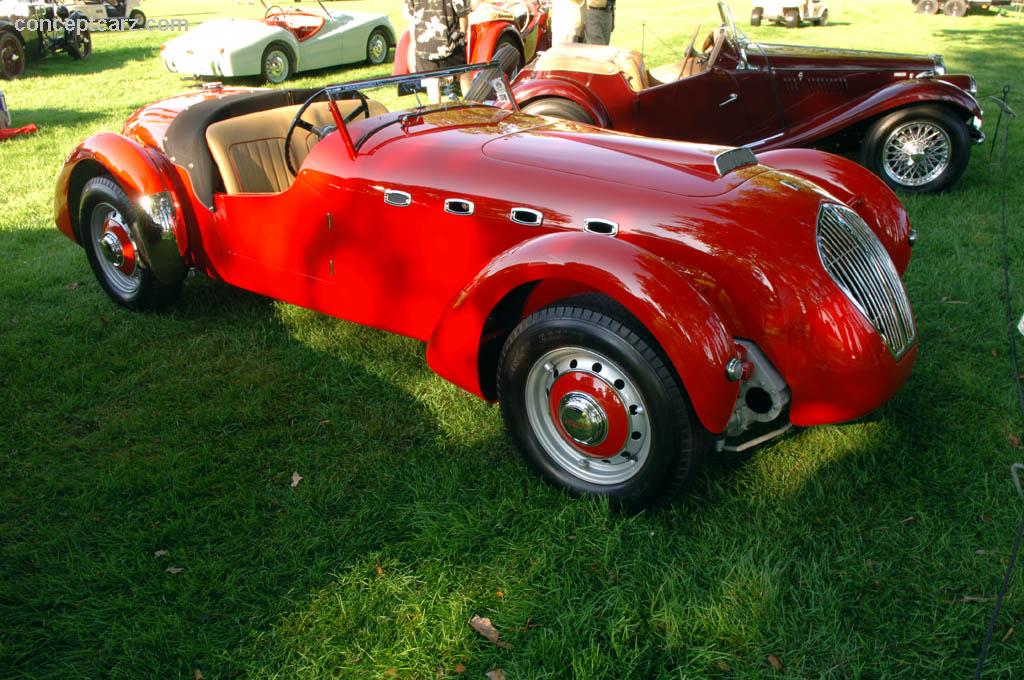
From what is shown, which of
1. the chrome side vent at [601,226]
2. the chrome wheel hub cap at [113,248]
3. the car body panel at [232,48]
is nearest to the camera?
the chrome side vent at [601,226]

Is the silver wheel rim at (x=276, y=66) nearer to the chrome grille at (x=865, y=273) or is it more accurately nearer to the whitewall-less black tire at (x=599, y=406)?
the whitewall-less black tire at (x=599, y=406)

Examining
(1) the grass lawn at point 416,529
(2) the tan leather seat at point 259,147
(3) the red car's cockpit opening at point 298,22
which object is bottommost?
(1) the grass lawn at point 416,529

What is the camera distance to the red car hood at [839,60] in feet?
23.2

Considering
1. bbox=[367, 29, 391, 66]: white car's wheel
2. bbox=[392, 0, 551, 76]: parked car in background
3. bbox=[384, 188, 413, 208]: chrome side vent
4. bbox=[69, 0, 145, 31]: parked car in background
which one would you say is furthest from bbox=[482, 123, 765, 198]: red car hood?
bbox=[69, 0, 145, 31]: parked car in background

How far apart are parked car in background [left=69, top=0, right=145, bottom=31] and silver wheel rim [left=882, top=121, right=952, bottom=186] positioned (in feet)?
60.2

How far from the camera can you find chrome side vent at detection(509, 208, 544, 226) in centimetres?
316

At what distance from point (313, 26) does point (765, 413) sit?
1250 cm

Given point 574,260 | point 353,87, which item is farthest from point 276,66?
point 574,260

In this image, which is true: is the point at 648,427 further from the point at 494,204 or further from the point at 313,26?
the point at 313,26

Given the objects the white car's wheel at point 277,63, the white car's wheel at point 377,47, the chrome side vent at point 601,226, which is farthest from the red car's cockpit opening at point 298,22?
the chrome side vent at point 601,226

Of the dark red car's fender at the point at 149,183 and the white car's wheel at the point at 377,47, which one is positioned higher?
the white car's wheel at the point at 377,47

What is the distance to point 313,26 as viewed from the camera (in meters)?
13.3

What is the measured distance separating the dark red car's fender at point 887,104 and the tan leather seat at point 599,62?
1.37m

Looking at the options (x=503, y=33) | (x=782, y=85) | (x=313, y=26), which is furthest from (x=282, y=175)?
(x=313, y=26)
